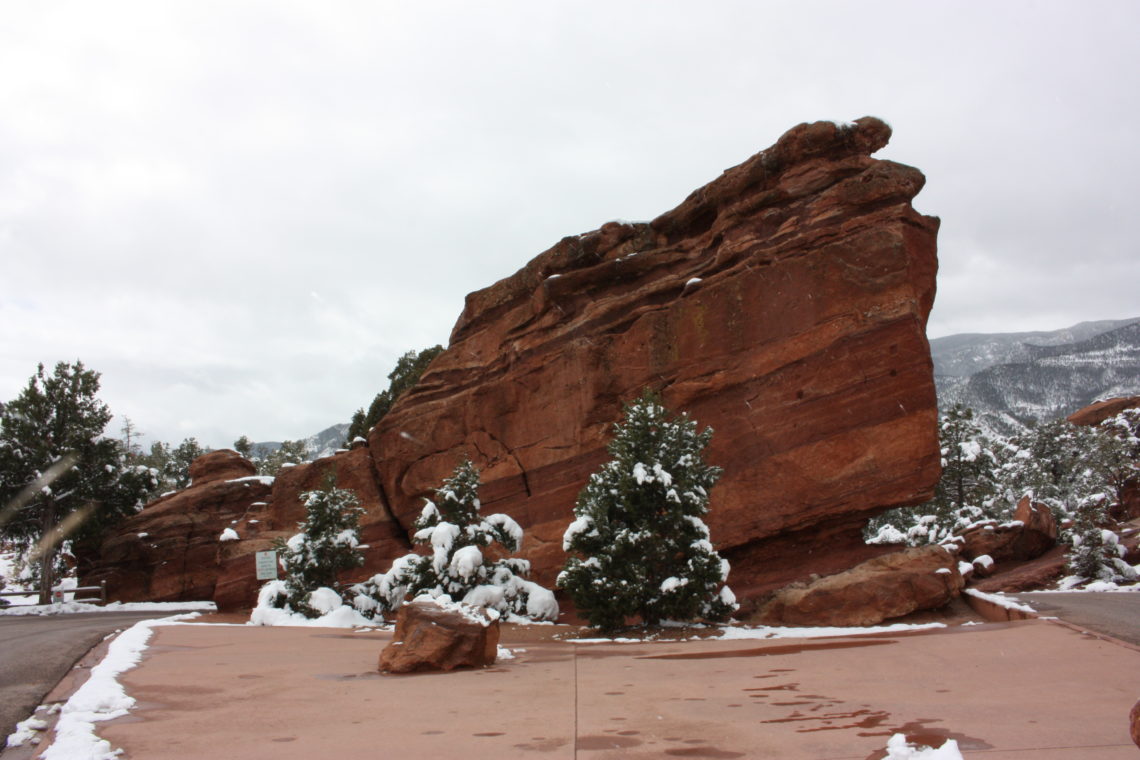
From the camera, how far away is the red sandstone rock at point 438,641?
826 cm

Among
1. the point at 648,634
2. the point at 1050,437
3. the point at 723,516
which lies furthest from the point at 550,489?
the point at 1050,437

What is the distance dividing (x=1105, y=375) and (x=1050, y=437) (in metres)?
173

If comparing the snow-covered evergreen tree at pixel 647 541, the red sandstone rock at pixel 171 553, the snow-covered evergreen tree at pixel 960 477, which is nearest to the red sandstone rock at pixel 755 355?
the snow-covered evergreen tree at pixel 647 541

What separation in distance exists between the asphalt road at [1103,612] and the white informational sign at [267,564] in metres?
22.9

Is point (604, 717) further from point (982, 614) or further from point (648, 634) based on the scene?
point (982, 614)

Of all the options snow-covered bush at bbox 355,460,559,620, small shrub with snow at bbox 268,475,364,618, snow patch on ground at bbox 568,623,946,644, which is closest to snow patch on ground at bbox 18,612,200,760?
snow patch on ground at bbox 568,623,946,644

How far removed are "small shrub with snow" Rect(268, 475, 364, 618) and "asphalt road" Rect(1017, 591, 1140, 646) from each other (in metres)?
15.7

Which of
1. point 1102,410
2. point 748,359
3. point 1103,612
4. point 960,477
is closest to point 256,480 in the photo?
point 748,359

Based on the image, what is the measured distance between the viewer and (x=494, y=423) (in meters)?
24.6

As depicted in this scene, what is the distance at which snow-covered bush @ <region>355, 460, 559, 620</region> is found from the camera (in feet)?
56.1

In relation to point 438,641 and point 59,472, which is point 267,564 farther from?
point 438,641

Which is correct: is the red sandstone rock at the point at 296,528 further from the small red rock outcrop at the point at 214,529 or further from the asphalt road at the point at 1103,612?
the asphalt road at the point at 1103,612

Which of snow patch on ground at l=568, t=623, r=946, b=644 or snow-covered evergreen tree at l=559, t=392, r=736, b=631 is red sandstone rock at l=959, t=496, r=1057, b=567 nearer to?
snow patch on ground at l=568, t=623, r=946, b=644

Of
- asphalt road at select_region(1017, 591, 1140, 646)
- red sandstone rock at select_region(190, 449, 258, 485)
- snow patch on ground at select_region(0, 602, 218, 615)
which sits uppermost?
red sandstone rock at select_region(190, 449, 258, 485)
